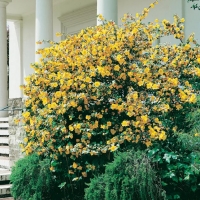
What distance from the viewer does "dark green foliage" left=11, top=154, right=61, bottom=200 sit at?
6.38m

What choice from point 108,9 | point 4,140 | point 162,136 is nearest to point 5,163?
point 4,140

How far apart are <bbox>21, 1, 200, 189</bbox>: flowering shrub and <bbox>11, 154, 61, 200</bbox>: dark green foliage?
0.47ft

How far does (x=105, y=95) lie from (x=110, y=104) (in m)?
0.14

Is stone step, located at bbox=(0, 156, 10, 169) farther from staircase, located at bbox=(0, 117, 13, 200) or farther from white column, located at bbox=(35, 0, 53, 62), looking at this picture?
white column, located at bbox=(35, 0, 53, 62)

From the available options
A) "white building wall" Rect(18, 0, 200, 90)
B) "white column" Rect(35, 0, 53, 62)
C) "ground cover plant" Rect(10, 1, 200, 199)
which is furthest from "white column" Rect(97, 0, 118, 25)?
"ground cover plant" Rect(10, 1, 200, 199)

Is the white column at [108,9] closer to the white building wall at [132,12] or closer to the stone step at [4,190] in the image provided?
the white building wall at [132,12]

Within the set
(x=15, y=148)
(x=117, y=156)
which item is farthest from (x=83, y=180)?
(x=15, y=148)

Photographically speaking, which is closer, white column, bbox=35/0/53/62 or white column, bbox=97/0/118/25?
white column, bbox=97/0/118/25

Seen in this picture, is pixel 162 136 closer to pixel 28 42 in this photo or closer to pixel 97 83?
pixel 97 83

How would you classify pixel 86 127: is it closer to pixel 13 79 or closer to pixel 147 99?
pixel 147 99

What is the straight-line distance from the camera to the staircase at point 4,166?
7895 mm

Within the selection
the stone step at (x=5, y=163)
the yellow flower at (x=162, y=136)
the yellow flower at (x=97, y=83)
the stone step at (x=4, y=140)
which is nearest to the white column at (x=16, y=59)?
the stone step at (x=4, y=140)

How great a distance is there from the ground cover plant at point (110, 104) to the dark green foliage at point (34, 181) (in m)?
0.10

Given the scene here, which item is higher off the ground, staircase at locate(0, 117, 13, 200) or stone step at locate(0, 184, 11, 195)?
staircase at locate(0, 117, 13, 200)
